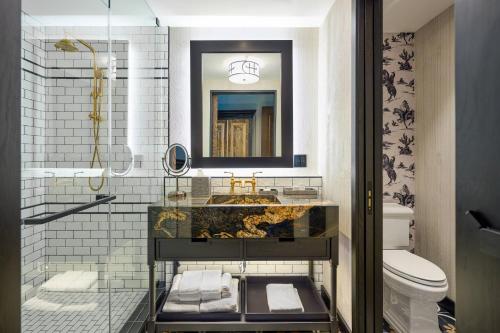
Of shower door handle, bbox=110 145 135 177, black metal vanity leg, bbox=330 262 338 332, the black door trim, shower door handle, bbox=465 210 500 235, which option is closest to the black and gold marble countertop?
black metal vanity leg, bbox=330 262 338 332

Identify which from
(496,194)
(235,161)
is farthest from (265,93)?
(496,194)

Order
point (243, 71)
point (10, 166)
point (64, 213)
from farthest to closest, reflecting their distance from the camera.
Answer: point (243, 71), point (64, 213), point (10, 166)

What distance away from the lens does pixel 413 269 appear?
6.50ft

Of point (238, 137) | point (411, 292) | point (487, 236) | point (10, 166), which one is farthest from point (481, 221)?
point (238, 137)

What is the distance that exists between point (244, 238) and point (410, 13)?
7.78ft

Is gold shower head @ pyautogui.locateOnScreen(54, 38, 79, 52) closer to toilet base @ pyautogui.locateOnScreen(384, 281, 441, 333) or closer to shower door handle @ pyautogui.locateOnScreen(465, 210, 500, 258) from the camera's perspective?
shower door handle @ pyautogui.locateOnScreen(465, 210, 500, 258)

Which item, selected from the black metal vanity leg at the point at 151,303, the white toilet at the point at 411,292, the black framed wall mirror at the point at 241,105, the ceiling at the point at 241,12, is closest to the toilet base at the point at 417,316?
the white toilet at the point at 411,292

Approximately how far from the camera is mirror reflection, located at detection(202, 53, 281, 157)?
8.30 ft

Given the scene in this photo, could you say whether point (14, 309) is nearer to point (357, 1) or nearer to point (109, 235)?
point (109, 235)

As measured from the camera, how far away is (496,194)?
2.11 ft

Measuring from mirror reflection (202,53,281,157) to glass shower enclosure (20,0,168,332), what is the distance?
22.2 inches

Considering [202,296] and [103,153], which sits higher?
[103,153]

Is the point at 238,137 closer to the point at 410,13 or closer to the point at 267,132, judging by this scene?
the point at 267,132

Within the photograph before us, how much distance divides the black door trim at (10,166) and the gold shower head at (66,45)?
18.7 inches
